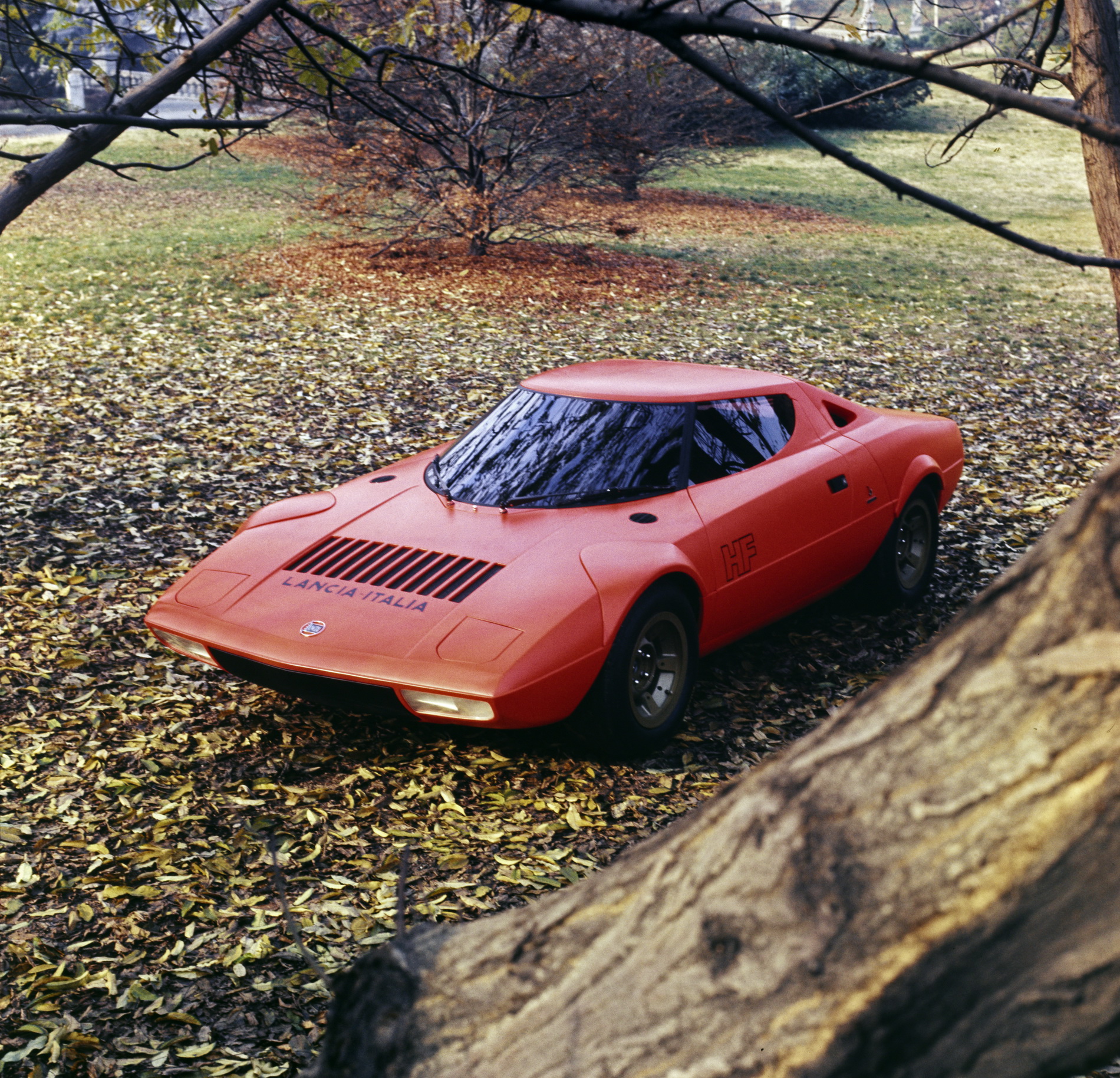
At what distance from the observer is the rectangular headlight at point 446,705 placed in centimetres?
429

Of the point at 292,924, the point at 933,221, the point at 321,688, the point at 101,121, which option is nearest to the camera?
the point at 292,924

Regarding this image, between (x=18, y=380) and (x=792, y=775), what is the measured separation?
1102 cm

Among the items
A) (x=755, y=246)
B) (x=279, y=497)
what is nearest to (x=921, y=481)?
(x=279, y=497)

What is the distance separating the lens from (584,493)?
17.3 ft

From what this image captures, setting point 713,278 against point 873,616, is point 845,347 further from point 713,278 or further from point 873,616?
point 873,616

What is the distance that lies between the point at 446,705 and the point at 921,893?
10.5 feet

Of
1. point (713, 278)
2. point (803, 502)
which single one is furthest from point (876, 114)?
point (803, 502)

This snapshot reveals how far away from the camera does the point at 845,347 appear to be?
1423cm

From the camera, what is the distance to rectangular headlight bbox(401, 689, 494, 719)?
14.1ft

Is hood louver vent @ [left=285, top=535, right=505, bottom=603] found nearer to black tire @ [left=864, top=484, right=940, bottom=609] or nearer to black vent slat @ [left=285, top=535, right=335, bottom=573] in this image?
black vent slat @ [left=285, top=535, right=335, bottom=573]

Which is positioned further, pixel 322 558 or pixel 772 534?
pixel 772 534

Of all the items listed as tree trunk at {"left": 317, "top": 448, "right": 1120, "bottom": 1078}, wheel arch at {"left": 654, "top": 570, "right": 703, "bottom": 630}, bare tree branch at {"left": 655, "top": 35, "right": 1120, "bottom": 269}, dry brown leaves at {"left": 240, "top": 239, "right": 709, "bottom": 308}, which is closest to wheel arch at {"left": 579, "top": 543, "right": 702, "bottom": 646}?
wheel arch at {"left": 654, "top": 570, "right": 703, "bottom": 630}

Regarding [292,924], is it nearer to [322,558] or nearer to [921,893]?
[921,893]

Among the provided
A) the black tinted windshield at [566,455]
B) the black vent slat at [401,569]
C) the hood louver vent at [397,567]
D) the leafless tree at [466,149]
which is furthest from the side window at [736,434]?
the leafless tree at [466,149]
